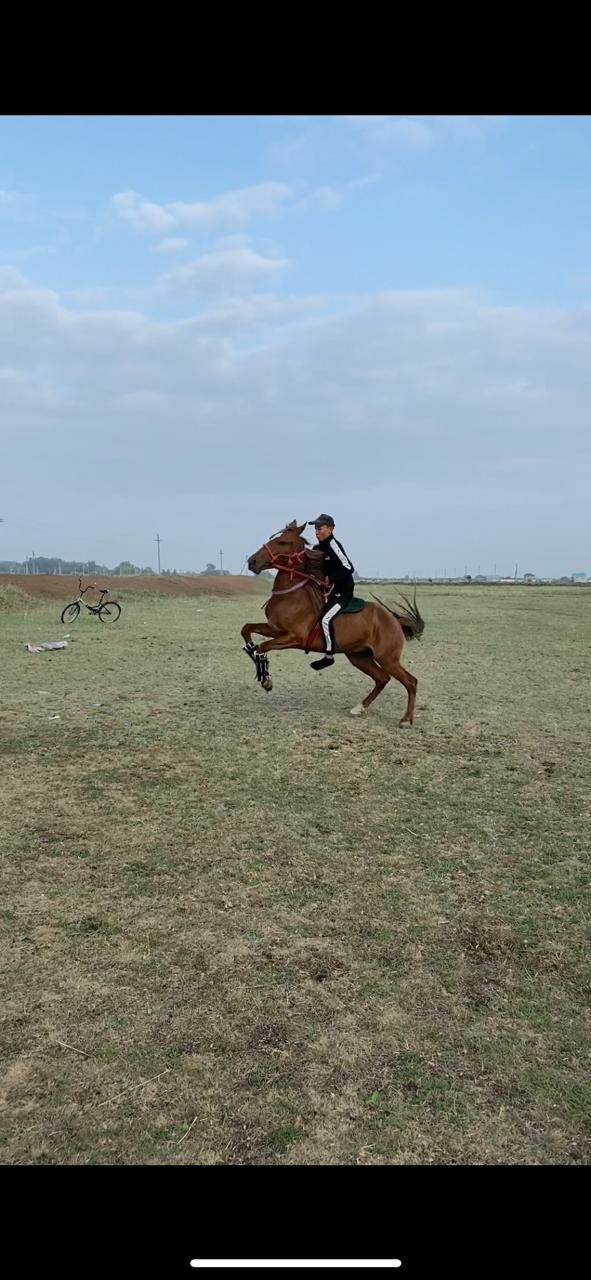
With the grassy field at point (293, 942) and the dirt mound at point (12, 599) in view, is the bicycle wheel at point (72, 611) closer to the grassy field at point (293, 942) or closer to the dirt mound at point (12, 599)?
the dirt mound at point (12, 599)

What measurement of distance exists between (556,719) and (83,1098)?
7.55m

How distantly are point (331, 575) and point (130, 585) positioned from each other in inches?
1122

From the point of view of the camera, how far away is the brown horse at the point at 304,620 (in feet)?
22.7

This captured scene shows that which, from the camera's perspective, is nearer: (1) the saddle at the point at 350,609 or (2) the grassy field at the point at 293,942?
(2) the grassy field at the point at 293,942

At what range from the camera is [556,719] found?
8.55m

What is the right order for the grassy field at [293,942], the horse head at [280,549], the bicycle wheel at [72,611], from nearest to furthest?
the grassy field at [293,942] < the horse head at [280,549] < the bicycle wheel at [72,611]

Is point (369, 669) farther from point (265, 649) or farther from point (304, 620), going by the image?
point (265, 649)

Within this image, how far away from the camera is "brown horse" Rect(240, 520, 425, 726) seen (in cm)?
692

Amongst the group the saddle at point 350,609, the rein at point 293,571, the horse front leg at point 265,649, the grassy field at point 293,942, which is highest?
the rein at point 293,571

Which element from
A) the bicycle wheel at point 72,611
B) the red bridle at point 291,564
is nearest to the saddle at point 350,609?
the red bridle at point 291,564

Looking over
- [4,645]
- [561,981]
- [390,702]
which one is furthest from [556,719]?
[4,645]

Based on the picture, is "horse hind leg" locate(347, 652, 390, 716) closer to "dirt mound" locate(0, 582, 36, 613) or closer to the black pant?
the black pant

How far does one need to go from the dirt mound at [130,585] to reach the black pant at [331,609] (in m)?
21.1
